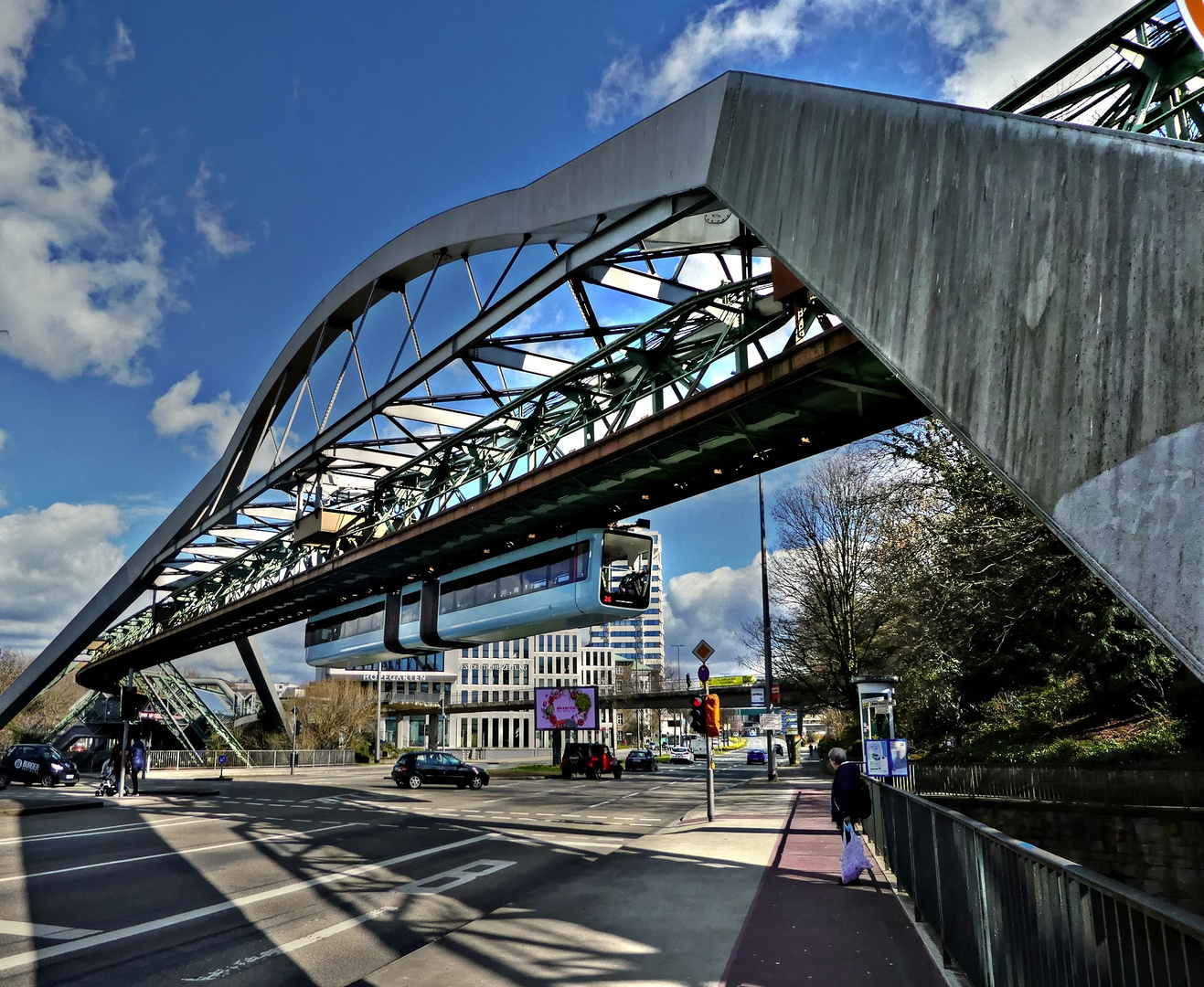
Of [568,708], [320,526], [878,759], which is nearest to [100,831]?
[320,526]

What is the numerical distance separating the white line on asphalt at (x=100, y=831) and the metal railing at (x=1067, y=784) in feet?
55.1

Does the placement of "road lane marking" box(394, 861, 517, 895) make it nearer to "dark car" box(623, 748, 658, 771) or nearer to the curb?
the curb

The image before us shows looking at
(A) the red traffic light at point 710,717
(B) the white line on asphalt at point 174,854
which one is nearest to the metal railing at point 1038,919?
(B) the white line on asphalt at point 174,854

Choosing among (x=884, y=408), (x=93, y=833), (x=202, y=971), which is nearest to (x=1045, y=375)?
(x=202, y=971)

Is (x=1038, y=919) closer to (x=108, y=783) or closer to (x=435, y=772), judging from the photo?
(x=108, y=783)

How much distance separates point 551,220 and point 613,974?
10.6 meters

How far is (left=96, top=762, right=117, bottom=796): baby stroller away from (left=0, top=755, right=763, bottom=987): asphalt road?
6121 millimetres

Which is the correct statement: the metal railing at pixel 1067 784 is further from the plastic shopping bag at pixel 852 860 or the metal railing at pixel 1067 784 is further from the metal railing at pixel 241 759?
the metal railing at pixel 241 759

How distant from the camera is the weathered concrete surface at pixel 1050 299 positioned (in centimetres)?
346

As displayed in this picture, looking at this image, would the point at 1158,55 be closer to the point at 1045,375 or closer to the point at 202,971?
the point at 1045,375

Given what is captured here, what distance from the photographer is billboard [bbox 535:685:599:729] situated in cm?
5128

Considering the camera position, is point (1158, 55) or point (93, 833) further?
point (93, 833)

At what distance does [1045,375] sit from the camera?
4.07m

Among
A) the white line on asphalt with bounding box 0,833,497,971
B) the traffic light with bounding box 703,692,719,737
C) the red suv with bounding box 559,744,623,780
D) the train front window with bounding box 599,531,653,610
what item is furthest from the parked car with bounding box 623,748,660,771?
the white line on asphalt with bounding box 0,833,497,971
